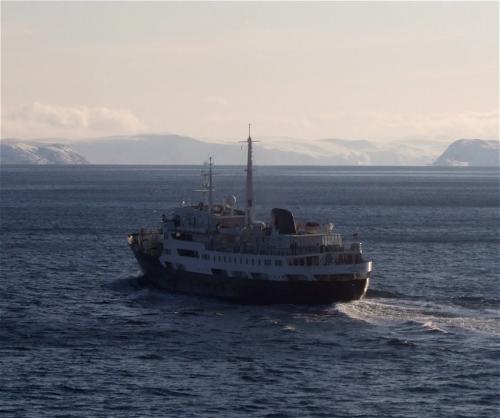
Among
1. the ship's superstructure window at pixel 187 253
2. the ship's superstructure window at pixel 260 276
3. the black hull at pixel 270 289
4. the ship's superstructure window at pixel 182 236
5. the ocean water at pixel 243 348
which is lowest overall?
the ocean water at pixel 243 348

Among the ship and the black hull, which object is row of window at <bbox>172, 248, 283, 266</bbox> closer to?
the ship

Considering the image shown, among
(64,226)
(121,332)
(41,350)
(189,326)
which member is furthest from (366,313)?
(64,226)

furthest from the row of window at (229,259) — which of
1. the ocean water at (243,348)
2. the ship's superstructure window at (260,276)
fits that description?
the ocean water at (243,348)

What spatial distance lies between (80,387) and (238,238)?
116 ft

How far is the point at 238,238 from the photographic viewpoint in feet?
312

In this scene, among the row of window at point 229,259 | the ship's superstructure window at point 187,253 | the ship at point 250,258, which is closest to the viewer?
the ship at point 250,258

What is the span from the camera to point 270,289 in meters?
88.2

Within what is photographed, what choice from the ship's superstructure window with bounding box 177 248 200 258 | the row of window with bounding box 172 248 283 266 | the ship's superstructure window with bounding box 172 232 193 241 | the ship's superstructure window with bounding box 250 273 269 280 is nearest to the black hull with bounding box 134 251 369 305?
the ship's superstructure window with bounding box 250 273 269 280

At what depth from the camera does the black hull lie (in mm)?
86625

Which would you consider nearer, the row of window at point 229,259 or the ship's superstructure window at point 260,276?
the ship's superstructure window at point 260,276

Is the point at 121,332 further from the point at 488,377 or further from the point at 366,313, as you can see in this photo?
the point at 488,377

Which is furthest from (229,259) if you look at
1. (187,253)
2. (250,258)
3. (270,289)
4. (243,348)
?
(243,348)

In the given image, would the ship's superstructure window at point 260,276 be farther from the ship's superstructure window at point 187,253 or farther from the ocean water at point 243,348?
the ship's superstructure window at point 187,253

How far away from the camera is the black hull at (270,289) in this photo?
3410 inches
